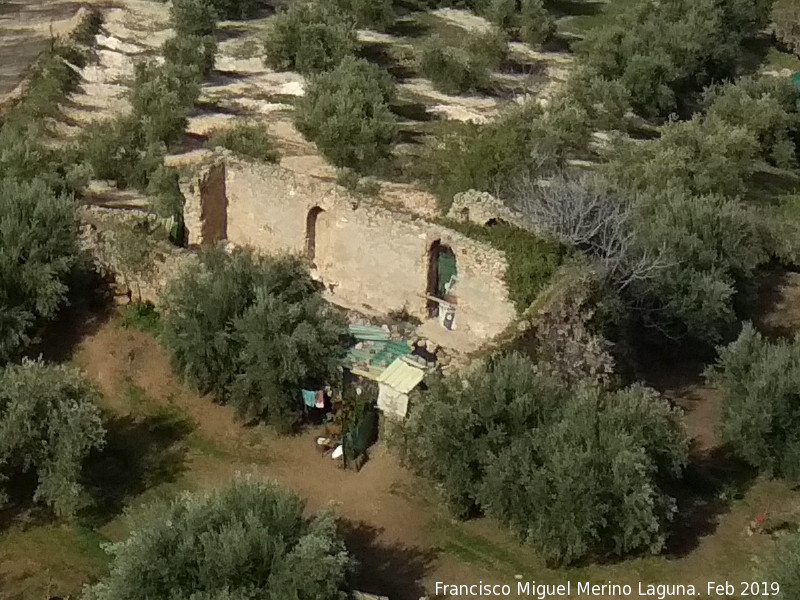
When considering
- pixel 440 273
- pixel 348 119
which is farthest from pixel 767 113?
pixel 440 273

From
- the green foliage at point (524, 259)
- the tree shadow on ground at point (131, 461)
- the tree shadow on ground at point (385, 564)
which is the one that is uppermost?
the green foliage at point (524, 259)

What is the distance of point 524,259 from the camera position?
18.5 metres

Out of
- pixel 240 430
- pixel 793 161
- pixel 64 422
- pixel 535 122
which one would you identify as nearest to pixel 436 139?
pixel 535 122

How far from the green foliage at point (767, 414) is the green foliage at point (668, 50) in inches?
679

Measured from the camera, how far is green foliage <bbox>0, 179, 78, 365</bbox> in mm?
18672

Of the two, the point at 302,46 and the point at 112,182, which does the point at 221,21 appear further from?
the point at 112,182

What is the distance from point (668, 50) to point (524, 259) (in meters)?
20.6

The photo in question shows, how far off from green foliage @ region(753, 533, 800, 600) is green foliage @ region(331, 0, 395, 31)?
28.4 metres

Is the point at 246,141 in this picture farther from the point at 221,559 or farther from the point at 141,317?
the point at 221,559

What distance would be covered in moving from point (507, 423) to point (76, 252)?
28.0 ft

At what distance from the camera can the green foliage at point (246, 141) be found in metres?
26.3

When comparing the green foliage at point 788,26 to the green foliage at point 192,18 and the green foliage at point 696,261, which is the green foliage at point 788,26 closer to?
the green foliage at point 696,261

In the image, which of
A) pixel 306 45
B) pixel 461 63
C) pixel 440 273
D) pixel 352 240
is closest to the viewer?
pixel 440 273

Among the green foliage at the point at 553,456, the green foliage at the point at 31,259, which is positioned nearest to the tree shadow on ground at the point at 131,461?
the green foliage at the point at 31,259
